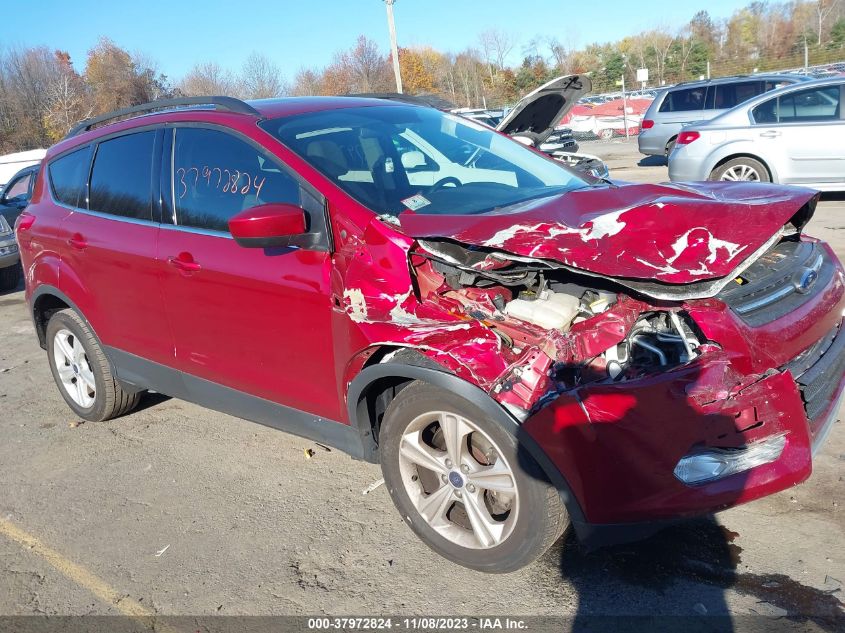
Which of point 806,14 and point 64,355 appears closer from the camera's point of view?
point 64,355

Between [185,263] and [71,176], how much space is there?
1.61 metres

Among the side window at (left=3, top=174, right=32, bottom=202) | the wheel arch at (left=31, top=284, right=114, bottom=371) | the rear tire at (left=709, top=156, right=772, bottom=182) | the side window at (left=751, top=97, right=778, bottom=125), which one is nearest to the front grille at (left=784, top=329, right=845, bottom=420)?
the wheel arch at (left=31, top=284, right=114, bottom=371)

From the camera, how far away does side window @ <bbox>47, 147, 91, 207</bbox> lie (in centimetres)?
474

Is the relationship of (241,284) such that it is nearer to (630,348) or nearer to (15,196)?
(630,348)

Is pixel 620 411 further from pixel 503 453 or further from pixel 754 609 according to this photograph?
pixel 754 609

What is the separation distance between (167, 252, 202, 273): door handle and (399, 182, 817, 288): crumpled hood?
1.27 metres

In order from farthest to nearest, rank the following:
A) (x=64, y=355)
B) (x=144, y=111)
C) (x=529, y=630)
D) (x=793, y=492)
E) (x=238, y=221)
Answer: (x=64, y=355) < (x=144, y=111) < (x=793, y=492) < (x=238, y=221) < (x=529, y=630)

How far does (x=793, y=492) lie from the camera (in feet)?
11.2

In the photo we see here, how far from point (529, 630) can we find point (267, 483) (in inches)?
71.0

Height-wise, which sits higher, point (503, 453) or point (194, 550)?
point (503, 453)

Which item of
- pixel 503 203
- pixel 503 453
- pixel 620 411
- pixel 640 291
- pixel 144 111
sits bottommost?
pixel 503 453

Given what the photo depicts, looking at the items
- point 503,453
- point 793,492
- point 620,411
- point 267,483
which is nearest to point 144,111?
point 267,483

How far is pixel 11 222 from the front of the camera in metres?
11.1

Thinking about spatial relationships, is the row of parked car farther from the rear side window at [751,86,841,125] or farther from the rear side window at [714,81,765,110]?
the rear side window at [714,81,765,110]
